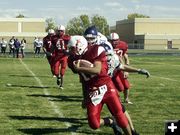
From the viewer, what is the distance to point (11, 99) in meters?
12.4

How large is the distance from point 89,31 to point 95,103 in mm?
1085

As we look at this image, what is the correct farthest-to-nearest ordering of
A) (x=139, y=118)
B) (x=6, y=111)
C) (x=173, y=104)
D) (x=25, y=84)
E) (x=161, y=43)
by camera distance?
1. (x=161, y=43)
2. (x=25, y=84)
3. (x=173, y=104)
4. (x=6, y=111)
5. (x=139, y=118)

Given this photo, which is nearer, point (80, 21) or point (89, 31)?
point (89, 31)

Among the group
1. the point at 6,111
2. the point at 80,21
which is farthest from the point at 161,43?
the point at 6,111

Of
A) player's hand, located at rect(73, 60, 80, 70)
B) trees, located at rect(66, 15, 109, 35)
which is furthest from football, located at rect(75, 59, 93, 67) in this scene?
trees, located at rect(66, 15, 109, 35)

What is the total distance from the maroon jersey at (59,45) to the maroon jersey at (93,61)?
747 cm

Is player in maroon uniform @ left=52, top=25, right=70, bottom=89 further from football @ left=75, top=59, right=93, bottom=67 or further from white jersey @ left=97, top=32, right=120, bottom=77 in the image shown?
football @ left=75, top=59, right=93, bottom=67

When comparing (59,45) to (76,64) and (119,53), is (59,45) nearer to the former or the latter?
(119,53)

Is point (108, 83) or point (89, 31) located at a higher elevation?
point (89, 31)

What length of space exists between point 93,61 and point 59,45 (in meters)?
7.89

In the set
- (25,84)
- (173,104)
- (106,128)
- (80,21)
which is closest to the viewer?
(106,128)

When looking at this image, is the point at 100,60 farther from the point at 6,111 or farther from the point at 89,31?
the point at 6,111

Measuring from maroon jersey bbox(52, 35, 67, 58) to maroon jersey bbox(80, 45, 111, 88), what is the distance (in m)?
7.47

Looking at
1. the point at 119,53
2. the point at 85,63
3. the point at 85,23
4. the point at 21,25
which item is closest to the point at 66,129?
the point at 85,63
